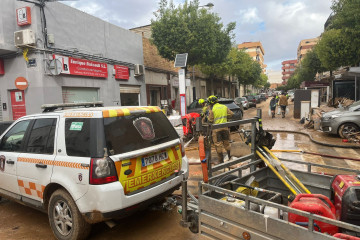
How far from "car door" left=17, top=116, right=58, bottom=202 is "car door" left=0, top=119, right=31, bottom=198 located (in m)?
0.14

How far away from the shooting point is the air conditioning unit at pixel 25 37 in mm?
9773

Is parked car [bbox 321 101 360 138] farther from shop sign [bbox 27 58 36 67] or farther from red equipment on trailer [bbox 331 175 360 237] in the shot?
shop sign [bbox 27 58 36 67]

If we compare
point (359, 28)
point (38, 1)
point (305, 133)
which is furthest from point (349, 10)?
point (38, 1)

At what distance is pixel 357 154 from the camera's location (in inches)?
279

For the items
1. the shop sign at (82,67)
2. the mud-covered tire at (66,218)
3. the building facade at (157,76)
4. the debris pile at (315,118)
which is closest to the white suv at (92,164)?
the mud-covered tire at (66,218)

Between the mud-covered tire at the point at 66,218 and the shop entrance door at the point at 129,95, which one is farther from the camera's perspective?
the shop entrance door at the point at 129,95

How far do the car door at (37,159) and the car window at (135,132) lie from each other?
0.93 metres

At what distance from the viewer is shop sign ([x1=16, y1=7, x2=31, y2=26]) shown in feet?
32.7

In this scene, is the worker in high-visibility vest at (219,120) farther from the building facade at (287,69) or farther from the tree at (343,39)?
the building facade at (287,69)

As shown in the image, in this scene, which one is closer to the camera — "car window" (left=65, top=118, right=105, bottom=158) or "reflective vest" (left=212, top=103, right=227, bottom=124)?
"car window" (left=65, top=118, right=105, bottom=158)

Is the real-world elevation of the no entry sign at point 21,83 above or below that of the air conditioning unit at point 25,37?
below

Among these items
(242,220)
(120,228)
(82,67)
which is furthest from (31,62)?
(242,220)

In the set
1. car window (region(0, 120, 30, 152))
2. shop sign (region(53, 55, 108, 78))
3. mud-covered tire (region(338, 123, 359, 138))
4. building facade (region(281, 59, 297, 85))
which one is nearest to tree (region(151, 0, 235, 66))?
shop sign (region(53, 55, 108, 78))

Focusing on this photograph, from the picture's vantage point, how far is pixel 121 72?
14.7 meters
